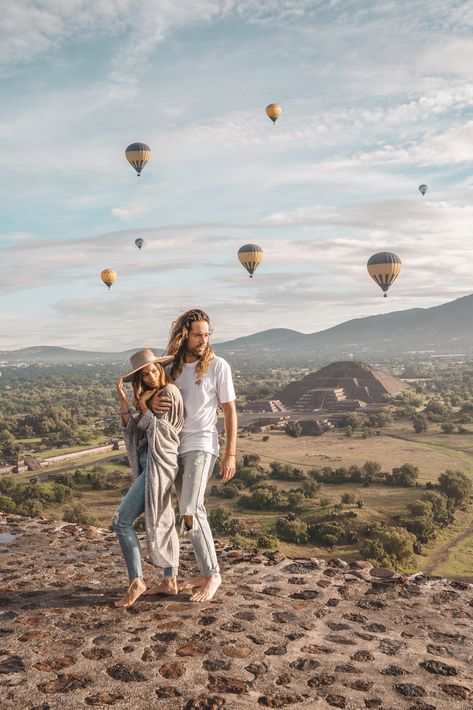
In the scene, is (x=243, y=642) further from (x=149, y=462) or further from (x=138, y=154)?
(x=138, y=154)

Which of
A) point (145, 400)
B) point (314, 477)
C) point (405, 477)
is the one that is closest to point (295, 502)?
point (314, 477)

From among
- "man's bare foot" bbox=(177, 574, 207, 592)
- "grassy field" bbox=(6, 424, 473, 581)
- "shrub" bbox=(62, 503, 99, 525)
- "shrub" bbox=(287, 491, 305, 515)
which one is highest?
"man's bare foot" bbox=(177, 574, 207, 592)

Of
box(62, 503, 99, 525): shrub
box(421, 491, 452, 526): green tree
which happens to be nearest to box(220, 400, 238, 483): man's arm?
box(62, 503, 99, 525): shrub

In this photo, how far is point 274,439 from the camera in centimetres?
6019

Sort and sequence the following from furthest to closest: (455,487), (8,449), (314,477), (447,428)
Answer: (447,428)
(8,449)
(314,477)
(455,487)

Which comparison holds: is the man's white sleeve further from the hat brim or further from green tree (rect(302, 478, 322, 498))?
green tree (rect(302, 478, 322, 498))

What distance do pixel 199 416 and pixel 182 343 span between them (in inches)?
25.3

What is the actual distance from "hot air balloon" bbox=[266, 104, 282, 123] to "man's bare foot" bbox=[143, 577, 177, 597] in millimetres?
47365

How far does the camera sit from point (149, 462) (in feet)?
15.7

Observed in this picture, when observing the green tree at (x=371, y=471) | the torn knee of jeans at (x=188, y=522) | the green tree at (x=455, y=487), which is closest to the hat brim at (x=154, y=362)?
the torn knee of jeans at (x=188, y=522)

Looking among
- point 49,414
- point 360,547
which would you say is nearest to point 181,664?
point 360,547

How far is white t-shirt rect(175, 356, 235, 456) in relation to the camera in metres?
4.96

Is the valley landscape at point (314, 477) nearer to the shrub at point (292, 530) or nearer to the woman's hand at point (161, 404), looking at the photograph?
the shrub at point (292, 530)

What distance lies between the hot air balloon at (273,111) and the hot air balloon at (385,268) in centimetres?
1397
